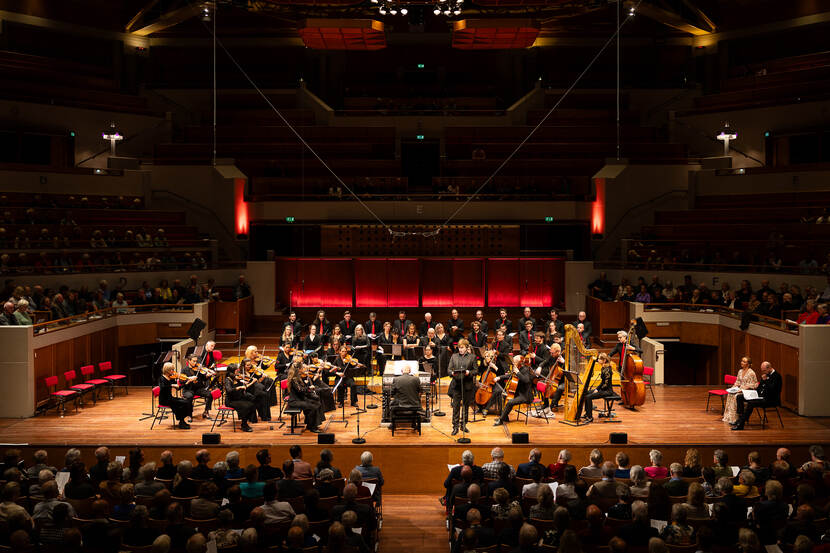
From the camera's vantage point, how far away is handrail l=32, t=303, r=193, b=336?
14336 mm

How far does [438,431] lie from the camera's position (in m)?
12.8

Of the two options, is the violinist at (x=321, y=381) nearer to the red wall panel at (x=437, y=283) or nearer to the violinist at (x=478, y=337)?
the violinist at (x=478, y=337)

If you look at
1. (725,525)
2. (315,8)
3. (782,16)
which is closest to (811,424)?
(725,525)

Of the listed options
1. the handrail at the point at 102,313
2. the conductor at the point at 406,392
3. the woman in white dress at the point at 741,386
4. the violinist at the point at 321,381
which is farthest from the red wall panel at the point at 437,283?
the woman in white dress at the point at 741,386

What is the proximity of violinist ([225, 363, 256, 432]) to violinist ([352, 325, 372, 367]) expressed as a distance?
2.84 m

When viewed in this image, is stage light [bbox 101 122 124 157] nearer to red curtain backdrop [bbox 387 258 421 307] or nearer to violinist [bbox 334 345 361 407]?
red curtain backdrop [bbox 387 258 421 307]

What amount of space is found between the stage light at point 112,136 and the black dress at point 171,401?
1363 cm

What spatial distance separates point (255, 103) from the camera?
1078 inches

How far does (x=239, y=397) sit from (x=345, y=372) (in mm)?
1932

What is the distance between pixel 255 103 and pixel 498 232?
10634mm

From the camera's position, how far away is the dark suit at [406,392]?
12508 mm

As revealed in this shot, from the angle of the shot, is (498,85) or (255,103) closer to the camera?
(255,103)

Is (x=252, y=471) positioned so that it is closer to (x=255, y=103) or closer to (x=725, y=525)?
(x=725, y=525)

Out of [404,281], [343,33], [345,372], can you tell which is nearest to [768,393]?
[345,372]
